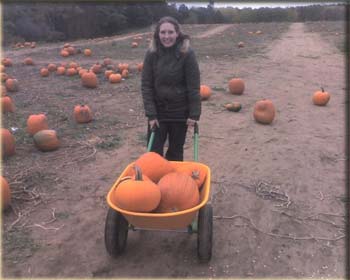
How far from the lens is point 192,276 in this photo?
10.0 ft

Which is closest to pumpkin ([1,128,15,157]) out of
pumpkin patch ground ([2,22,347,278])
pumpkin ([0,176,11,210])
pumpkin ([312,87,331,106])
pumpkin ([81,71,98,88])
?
pumpkin patch ground ([2,22,347,278])

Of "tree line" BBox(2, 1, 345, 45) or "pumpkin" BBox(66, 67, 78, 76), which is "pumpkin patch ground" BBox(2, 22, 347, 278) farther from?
"tree line" BBox(2, 1, 345, 45)

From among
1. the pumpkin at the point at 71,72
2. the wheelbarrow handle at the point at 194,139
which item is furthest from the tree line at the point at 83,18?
the wheelbarrow handle at the point at 194,139

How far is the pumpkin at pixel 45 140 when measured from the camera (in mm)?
5246

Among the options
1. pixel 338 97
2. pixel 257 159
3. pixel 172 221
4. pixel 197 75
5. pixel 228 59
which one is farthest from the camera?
pixel 228 59

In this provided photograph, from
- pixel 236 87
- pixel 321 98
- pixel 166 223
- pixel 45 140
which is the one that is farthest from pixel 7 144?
pixel 321 98

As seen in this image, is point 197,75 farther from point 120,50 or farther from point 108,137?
point 120,50

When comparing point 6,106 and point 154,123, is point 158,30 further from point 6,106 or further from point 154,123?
point 6,106

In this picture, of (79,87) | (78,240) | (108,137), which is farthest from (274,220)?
(79,87)

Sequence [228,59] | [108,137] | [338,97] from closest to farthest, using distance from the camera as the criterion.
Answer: [108,137]
[338,97]
[228,59]

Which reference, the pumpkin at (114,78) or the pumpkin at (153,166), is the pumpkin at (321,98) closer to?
A: the pumpkin at (114,78)

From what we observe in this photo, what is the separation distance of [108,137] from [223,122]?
6.02 feet

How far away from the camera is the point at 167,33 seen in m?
3.48

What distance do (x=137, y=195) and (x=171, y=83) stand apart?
50.6 inches
